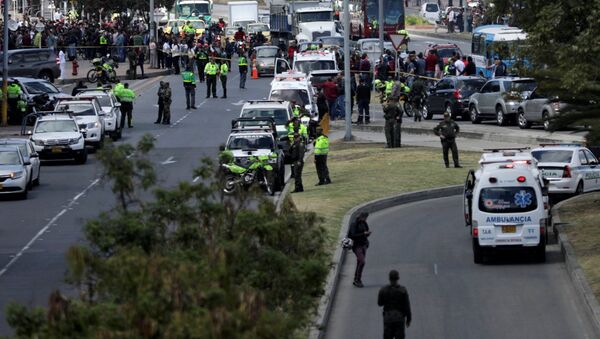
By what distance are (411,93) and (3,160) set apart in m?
20.1

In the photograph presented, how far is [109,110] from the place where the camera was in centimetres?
4803

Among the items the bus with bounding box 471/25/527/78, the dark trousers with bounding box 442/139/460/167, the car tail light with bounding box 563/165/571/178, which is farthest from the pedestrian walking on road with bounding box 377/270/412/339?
the bus with bounding box 471/25/527/78

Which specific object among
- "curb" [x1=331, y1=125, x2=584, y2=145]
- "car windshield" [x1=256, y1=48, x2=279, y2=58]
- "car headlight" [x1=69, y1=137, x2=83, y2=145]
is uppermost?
"car windshield" [x1=256, y1=48, x2=279, y2=58]

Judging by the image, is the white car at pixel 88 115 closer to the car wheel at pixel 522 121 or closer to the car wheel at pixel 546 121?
the car wheel at pixel 546 121

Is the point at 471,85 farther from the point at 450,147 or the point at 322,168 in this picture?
the point at 322,168

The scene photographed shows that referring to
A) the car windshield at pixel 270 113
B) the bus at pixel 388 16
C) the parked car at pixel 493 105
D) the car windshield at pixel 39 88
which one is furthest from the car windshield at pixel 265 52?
the car windshield at pixel 270 113

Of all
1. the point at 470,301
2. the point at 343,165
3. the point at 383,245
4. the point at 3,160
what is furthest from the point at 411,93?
the point at 470,301

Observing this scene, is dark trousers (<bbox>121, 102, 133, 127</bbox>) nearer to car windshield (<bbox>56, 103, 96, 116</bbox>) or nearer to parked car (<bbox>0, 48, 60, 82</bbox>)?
car windshield (<bbox>56, 103, 96, 116</bbox>)

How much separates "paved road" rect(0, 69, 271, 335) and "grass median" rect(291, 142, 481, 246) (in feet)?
11.4

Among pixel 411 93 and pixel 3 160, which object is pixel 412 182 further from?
pixel 411 93

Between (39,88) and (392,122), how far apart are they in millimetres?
17071

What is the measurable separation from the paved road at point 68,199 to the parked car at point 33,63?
507cm

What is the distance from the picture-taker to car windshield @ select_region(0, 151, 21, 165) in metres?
36.2

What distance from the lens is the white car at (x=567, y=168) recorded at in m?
34.2
